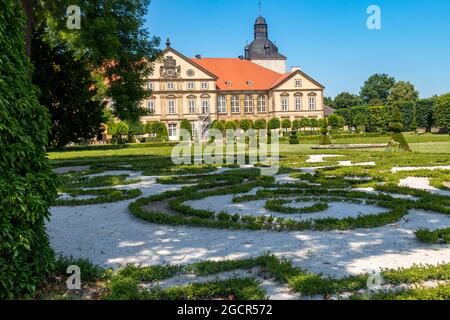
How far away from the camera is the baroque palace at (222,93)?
5753 centimetres

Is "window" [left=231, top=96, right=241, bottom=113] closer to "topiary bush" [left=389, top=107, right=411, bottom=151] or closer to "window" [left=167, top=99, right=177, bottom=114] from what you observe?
"window" [left=167, top=99, right=177, bottom=114]

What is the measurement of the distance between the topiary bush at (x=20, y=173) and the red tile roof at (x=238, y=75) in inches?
2272

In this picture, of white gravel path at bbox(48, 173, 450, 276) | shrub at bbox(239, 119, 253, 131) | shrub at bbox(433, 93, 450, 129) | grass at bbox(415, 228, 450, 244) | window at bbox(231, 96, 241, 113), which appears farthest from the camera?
window at bbox(231, 96, 241, 113)

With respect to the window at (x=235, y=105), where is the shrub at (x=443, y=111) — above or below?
below

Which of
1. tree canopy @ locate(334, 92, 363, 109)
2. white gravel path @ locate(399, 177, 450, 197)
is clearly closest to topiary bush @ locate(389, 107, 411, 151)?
white gravel path @ locate(399, 177, 450, 197)

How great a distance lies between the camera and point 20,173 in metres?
3.20

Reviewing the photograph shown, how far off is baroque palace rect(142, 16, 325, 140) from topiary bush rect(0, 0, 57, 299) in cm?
5119

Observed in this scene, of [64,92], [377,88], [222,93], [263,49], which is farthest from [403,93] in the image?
[64,92]

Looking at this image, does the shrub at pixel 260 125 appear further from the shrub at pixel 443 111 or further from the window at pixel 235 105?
the shrub at pixel 443 111

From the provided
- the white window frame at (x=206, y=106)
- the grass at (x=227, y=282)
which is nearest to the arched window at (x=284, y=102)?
the white window frame at (x=206, y=106)

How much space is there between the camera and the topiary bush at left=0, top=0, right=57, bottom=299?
117 inches

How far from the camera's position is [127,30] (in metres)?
13.5

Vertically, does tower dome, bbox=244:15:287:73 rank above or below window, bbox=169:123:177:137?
above
